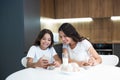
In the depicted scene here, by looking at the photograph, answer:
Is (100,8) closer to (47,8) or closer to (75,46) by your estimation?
(47,8)

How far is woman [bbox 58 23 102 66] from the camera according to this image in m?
2.42

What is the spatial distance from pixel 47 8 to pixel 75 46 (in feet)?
7.34

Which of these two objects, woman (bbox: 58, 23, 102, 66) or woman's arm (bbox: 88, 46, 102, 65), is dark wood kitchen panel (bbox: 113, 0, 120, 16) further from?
woman's arm (bbox: 88, 46, 102, 65)

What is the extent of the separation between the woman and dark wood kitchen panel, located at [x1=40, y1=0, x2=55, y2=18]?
1852 mm

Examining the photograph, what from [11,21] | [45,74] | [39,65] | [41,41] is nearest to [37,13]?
[11,21]

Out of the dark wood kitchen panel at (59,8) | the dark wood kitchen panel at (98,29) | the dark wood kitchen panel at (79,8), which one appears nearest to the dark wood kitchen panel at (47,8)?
the dark wood kitchen panel at (59,8)

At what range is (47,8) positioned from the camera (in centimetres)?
459

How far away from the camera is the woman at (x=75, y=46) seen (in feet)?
7.95

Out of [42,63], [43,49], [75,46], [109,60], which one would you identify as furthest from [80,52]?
[42,63]

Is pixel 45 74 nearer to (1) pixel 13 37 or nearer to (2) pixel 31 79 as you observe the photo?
(2) pixel 31 79

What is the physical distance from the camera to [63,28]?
2439mm

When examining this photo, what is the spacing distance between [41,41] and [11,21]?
4.48 feet

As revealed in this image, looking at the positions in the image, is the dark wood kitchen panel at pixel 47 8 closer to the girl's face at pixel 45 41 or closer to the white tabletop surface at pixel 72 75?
the girl's face at pixel 45 41

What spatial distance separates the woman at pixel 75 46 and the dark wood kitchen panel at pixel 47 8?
1.85 meters
